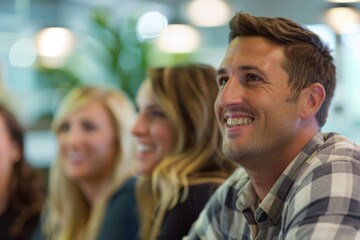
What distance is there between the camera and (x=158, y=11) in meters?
5.30

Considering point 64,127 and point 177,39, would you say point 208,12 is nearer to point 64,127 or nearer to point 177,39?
point 177,39

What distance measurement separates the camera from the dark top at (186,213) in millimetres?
2105

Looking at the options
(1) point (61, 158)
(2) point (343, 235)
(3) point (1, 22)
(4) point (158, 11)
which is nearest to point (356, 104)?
(1) point (61, 158)

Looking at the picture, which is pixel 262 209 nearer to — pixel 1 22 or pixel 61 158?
pixel 61 158

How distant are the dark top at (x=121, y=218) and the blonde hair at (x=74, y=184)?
0.37 feet

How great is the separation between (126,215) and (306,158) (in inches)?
47.0

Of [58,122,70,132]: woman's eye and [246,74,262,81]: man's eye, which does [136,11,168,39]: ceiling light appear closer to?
[58,122,70,132]: woman's eye

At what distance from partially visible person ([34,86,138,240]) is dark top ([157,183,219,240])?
58cm

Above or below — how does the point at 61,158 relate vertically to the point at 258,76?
below

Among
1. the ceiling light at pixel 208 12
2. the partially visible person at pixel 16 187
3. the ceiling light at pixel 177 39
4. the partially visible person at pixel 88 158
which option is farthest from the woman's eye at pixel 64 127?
the ceiling light at pixel 177 39

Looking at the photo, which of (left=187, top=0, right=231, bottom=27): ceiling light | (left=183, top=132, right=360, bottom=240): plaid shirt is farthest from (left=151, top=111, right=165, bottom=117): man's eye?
(left=187, top=0, right=231, bottom=27): ceiling light

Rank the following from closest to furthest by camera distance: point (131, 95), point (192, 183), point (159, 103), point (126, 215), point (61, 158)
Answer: point (192, 183) → point (159, 103) → point (126, 215) → point (61, 158) → point (131, 95)

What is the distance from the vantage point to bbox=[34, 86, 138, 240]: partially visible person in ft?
9.15

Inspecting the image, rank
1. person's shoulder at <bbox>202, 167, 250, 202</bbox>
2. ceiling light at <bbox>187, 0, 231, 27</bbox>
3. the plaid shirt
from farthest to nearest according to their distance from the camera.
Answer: ceiling light at <bbox>187, 0, 231, 27</bbox> < person's shoulder at <bbox>202, 167, 250, 202</bbox> < the plaid shirt
